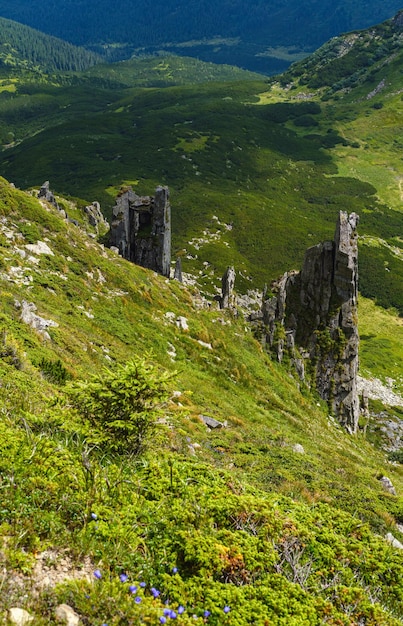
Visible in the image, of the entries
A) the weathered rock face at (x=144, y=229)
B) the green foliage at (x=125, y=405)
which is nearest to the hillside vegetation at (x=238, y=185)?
the weathered rock face at (x=144, y=229)

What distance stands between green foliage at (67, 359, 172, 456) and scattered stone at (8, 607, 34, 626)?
10.9ft

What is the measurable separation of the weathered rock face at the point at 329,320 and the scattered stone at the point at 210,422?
22.6 m

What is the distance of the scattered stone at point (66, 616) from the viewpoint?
3852 mm

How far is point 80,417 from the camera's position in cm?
737

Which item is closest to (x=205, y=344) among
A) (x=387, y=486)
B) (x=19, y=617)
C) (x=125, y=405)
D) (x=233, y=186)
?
(x=387, y=486)

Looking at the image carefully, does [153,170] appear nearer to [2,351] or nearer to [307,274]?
[307,274]

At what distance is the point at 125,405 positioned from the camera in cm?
736

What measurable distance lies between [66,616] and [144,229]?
43140mm

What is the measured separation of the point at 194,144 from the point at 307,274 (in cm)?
15101

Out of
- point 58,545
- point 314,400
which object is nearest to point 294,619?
point 58,545

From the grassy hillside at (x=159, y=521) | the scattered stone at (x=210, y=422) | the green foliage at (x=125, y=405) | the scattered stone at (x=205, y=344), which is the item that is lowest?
the scattered stone at (x=210, y=422)

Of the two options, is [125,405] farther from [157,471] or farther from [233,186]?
[233,186]

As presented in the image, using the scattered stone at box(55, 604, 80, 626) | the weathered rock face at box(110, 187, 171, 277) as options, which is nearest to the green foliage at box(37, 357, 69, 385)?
the scattered stone at box(55, 604, 80, 626)

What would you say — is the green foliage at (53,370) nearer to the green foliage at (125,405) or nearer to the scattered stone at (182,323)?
the green foliage at (125,405)
